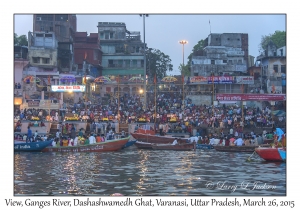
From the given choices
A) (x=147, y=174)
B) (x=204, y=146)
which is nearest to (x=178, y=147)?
(x=204, y=146)

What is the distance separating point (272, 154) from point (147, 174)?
7076 mm

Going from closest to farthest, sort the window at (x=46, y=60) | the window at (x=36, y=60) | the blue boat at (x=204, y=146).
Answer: the blue boat at (x=204, y=146), the window at (x=36, y=60), the window at (x=46, y=60)

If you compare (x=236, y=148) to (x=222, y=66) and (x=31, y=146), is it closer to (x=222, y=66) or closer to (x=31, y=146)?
(x=31, y=146)

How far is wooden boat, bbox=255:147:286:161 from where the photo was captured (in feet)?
79.9

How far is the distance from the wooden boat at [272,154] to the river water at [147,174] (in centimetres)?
35

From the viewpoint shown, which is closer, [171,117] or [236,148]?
[236,148]

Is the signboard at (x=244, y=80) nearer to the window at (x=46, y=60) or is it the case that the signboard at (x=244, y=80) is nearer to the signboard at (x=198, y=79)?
the signboard at (x=198, y=79)

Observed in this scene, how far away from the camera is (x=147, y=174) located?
20594mm

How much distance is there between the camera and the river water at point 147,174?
54.5ft

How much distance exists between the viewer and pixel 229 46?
52094mm

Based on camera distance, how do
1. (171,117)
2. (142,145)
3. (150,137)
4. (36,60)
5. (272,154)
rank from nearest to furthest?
(272,154) → (142,145) → (150,137) → (171,117) → (36,60)

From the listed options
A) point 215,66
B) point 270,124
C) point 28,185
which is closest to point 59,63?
point 215,66

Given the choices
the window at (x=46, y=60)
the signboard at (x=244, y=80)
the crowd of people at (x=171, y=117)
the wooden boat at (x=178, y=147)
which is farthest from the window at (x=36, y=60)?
the wooden boat at (x=178, y=147)

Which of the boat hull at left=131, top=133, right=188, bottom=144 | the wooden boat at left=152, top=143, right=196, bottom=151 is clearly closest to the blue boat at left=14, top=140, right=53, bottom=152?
the wooden boat at left=152, top=143, right=196, bottom=151
